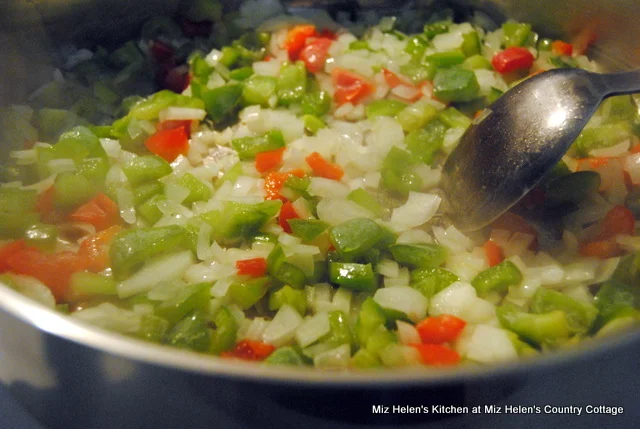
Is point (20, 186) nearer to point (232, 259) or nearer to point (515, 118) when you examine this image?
point (232, 259)

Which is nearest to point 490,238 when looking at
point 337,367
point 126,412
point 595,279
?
point 595,279

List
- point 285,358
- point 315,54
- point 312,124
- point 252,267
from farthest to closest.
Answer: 1. point 315,54
2. point 312,124
3. point 252,267
4. point 285,358

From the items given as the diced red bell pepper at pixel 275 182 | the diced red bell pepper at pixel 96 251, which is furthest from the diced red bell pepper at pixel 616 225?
the diced red bell pepper at pixel 96 251

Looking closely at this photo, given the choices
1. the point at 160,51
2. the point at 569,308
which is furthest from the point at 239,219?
the point at 160,51

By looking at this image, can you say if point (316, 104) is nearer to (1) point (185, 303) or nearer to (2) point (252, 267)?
(2) point (252, 267)

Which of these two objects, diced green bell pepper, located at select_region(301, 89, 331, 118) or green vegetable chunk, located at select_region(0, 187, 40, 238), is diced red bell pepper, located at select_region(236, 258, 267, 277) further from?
diced green bell pepper, located at select_region(301, 89, 331, 118)

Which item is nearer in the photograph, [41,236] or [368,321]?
[368,321]

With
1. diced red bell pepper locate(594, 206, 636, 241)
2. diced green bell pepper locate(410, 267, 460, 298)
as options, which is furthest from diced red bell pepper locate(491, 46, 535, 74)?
diced green bell pepper locate(410, 267, 460, 298)
